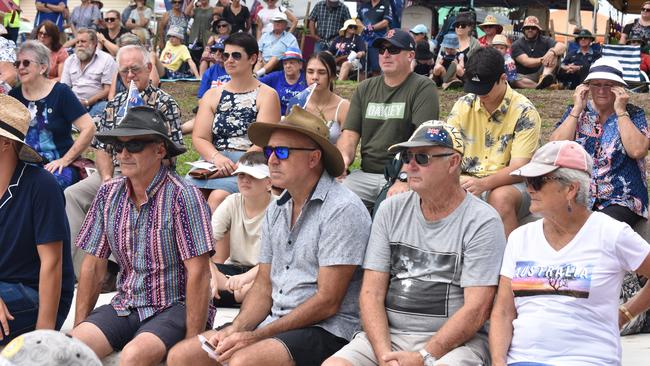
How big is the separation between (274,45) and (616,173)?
8204mm

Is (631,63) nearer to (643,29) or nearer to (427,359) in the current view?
(643,29)

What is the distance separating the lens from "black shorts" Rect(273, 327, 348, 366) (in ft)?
14.6

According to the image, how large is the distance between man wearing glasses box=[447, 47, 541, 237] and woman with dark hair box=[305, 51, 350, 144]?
160cm

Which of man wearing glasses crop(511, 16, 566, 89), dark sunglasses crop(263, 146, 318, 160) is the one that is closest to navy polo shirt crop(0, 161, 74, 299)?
dark sunglasses crop(263, 146, 318, 160)

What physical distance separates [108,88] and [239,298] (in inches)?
199

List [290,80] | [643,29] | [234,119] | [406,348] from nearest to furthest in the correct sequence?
[406,348] → [234,119] → [290,80] → [643,29]

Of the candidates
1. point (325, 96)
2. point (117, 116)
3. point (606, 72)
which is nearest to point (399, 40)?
point (325, 96)

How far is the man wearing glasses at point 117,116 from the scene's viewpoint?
709cm

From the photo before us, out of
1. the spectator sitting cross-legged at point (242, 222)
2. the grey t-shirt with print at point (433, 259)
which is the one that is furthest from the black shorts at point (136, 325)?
the spectator sitting cross-legged at point (242, 222)

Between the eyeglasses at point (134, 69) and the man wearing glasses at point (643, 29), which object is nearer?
the eyeglasses at point (134, 69)

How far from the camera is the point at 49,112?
24.5ft

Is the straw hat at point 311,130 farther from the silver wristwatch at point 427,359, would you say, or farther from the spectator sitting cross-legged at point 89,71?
the spectator sitting cross-legged at point 89,71

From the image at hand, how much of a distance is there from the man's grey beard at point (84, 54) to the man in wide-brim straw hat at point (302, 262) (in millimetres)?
6166

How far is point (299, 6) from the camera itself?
20906 mm
